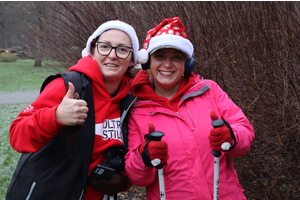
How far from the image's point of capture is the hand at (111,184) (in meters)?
2.29

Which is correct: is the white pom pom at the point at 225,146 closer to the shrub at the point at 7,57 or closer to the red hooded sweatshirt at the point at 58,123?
the red hooded sweatshirt at the point at 58,123

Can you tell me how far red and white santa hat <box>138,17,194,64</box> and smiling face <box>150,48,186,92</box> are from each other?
6 centimetres

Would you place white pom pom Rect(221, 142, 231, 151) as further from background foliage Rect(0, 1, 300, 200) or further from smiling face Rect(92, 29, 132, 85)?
background foliage Rect(0, 1, 300, 200)

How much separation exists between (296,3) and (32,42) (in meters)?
5.79

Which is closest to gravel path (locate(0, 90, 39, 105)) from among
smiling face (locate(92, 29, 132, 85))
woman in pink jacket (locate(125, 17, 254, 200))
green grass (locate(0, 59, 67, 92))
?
green grass (locate(0, 59, 67, 92))

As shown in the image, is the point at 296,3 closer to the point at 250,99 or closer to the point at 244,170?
the point at 250,99

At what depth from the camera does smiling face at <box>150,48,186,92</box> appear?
2.58 meters

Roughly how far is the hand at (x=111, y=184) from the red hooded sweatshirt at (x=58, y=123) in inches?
4.6

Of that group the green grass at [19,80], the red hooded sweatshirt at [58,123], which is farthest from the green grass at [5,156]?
Answer: the green grass at [19,80]

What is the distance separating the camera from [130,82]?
9.15 feet

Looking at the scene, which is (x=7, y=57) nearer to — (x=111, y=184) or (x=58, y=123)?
(x=111, y=184)

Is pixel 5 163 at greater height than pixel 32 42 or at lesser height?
lesser

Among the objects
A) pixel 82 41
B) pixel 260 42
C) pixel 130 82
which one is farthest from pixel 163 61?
pixel 82 41

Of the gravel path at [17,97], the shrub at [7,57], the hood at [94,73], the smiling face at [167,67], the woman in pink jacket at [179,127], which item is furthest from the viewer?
the shrub at [7,57]
